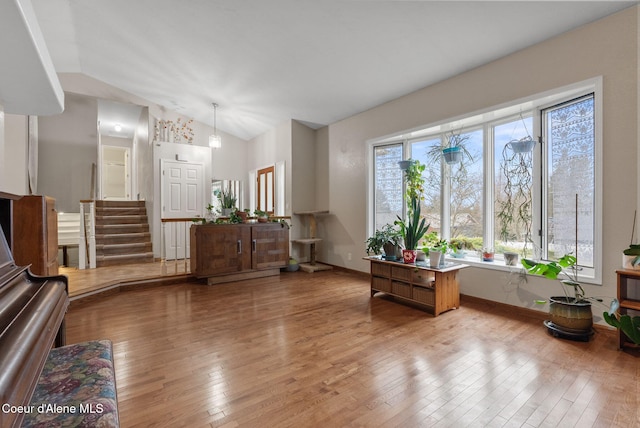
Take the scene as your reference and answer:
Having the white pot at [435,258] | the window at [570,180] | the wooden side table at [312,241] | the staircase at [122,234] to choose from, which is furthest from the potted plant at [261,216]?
the window at [570,180]

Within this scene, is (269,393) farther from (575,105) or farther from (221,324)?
(575,105)

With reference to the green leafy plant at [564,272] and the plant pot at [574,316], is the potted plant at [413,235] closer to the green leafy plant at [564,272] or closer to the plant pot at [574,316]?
the green leafy plant at [564,272]

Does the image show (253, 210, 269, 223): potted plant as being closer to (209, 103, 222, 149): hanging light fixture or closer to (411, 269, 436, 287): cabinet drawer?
(209, 103, 222, 149): hanging light fixture

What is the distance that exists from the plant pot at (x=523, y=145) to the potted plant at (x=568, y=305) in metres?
1.19

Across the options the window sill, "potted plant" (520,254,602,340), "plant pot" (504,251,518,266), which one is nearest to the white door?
the window sill

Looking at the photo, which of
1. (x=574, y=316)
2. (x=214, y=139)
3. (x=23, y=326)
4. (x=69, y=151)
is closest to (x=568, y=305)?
(x=574, y=316)

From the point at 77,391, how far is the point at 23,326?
17.3 inches

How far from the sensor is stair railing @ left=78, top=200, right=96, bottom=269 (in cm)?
502

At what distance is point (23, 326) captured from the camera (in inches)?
36.9

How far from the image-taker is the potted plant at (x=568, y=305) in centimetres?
257

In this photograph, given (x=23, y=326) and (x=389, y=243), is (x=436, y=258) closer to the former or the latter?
(x=389, y=243)

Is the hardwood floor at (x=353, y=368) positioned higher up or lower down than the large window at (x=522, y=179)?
lower down

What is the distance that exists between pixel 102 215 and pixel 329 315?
6.03 m

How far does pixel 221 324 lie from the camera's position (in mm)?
3014
